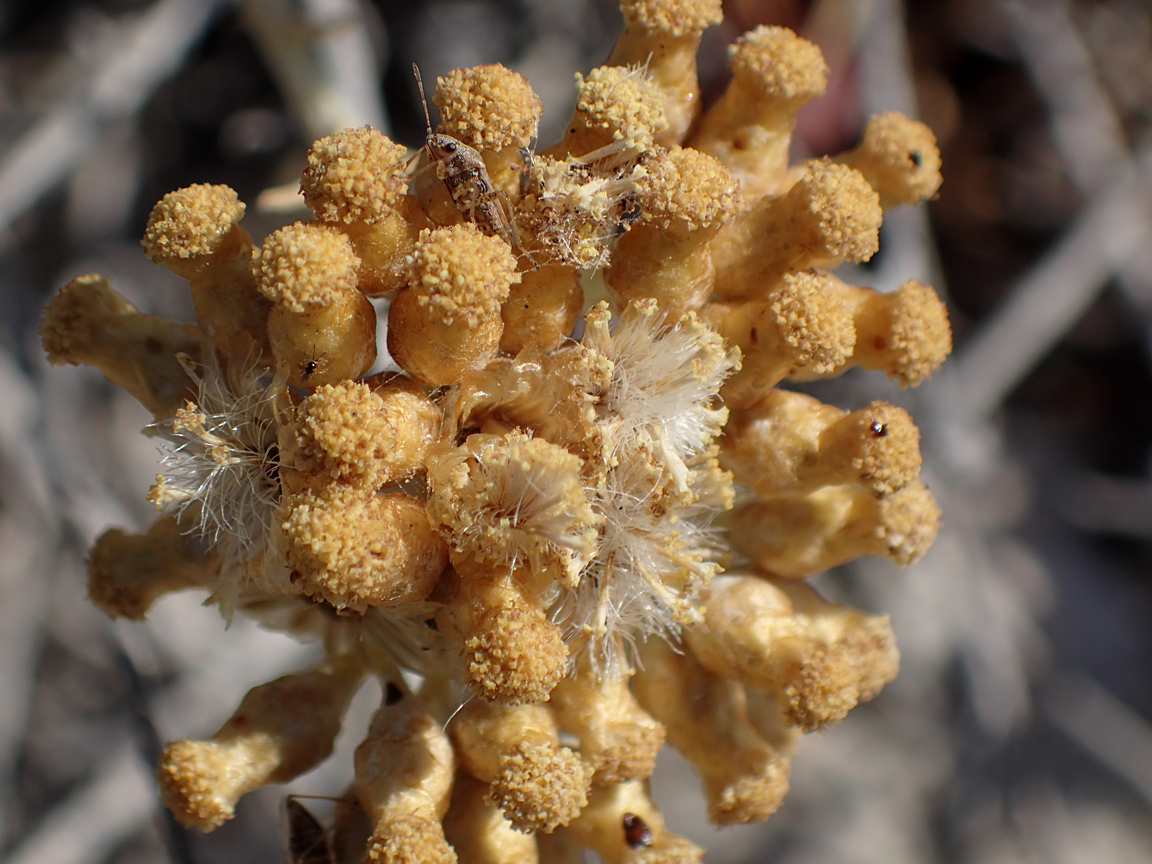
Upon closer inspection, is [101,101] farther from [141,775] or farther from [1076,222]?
[1076,222]

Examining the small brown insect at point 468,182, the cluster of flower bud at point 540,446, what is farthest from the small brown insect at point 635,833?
the small brown insect at point 468,182

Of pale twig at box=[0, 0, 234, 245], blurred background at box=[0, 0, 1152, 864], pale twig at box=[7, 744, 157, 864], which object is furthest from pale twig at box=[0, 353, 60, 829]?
pale twig at box=[0, 0, 234, 245]

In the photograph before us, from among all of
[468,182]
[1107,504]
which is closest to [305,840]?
[468,182]

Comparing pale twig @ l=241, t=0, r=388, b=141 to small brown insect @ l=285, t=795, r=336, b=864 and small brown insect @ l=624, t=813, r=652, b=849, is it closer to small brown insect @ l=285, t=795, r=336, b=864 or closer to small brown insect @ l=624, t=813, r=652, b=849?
small brown insect @ l=285, t=795, r=336, b=864

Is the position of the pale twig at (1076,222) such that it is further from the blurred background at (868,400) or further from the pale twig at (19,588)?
the pale twig at (19,588)

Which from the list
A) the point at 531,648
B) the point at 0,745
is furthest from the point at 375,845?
the point at 0,745

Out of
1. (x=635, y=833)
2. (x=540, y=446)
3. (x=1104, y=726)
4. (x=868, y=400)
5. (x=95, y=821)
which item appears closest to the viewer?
(x=540, y=446)
